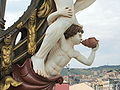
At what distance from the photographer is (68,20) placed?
7.88 ft

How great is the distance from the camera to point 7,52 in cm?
245

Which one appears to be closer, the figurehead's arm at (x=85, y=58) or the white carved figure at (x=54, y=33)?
the white carved figure at (x=54, y=33)

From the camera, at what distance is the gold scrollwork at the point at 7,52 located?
243cm

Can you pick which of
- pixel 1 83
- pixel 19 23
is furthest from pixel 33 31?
pixel 1 83

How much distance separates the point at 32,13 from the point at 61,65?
1.41 ft

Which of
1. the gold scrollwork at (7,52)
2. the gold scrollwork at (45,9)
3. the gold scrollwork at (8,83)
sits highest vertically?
the gold scrollwork at (45,9)

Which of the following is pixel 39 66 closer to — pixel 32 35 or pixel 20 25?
pixel 32 35

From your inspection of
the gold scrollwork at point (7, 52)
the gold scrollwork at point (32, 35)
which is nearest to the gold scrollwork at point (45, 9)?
the gold scrollwork at point (32, 35)

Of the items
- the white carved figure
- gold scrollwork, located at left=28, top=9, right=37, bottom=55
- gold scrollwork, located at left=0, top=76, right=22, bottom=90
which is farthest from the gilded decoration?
gold scrollwork, located at left=0, top=76, right=22, bottom=90

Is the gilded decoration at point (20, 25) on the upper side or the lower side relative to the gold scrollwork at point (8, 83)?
upper

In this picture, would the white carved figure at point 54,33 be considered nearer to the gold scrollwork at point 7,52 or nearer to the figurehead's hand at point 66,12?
→ the figurehead's hand at point 66,12

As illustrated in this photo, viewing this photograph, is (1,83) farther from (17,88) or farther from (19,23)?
(19,23)

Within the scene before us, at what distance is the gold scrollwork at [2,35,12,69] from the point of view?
243 cm

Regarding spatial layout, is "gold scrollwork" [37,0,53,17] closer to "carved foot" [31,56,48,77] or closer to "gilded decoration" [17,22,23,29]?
"gilded decoration" [17,22,23,29]
